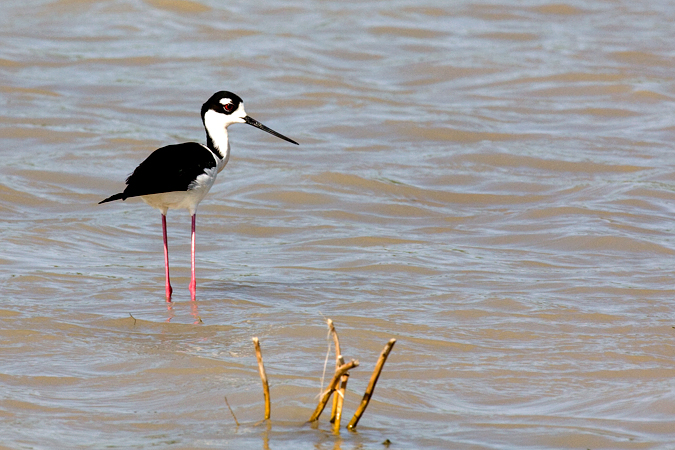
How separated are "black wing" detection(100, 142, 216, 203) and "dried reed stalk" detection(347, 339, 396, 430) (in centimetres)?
219

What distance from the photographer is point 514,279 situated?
705cm

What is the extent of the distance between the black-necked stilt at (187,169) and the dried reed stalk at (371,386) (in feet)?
7.19

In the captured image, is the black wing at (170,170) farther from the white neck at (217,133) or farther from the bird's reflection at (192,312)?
the bird's reflection at (192,312)

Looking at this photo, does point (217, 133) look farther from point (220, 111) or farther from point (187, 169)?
point (187, 169)

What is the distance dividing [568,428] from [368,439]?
910 millimetres

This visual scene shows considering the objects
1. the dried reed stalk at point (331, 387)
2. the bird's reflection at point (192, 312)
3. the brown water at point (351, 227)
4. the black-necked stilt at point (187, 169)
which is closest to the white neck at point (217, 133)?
the black-necked stilt at point (187, 169)

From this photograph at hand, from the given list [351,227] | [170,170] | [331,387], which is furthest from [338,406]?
[351,227]

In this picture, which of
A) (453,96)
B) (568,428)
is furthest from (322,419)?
(453,96)

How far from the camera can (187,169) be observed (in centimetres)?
651

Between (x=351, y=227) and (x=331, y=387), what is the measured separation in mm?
4217

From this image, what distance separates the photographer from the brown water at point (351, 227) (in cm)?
495

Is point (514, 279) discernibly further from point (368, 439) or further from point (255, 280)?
point (368, 439)

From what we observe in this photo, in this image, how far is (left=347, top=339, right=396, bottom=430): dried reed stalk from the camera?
13.0ft

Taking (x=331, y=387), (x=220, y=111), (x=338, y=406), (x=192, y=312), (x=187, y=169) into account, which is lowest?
(x=192, y=312)
